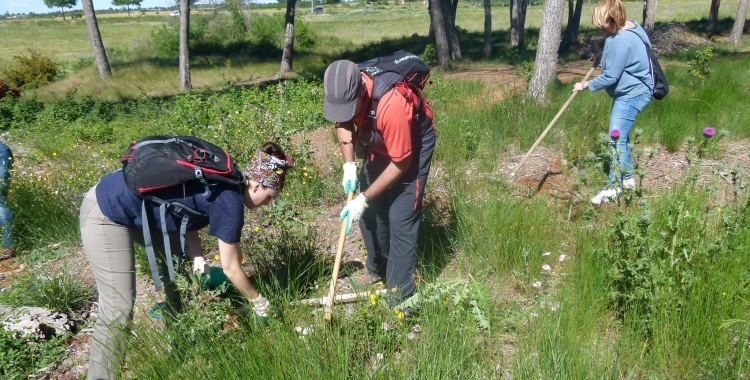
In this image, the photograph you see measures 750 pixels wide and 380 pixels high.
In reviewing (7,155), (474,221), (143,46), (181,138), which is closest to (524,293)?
(474,221)

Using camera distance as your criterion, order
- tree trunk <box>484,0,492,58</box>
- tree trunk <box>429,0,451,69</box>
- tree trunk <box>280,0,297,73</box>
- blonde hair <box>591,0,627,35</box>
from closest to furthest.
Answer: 1. blonde hair <box>591,0,627,35</box>
2. tree trunk <box>429,0,451,69</box>
3. tree trunk <box>280,0,297,73</box>
4. tree trunk <box>484,0,492,58</box>

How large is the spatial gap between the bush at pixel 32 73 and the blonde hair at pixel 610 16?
22392 millimetres

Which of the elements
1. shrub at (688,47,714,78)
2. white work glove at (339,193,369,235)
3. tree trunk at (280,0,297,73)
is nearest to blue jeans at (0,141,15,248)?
white work glove at (339,193,369,235)

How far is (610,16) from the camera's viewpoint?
419 cm

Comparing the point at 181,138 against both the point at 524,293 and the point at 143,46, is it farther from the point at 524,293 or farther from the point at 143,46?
the point at 143,46

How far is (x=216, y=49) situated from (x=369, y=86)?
2785cm

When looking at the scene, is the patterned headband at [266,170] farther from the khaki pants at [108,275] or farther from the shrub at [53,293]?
the shrub at [53,293]

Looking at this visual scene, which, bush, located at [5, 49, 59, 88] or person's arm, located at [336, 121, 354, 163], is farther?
bush, located at [5, 49, 59, 88]

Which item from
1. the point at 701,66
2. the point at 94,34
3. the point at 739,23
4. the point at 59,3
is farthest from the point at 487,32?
the point at 59,3

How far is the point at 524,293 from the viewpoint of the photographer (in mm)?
3039

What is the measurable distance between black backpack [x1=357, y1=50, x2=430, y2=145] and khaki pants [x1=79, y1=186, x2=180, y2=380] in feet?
4.36

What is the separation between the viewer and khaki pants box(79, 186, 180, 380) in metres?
2.46

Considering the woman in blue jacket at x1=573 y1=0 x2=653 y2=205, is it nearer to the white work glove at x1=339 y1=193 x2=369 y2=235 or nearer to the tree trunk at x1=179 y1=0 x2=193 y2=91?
the white work glove at x1=339 y1=193 x2=369 y2=235

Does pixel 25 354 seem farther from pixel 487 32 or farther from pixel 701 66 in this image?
pixel 487 32
